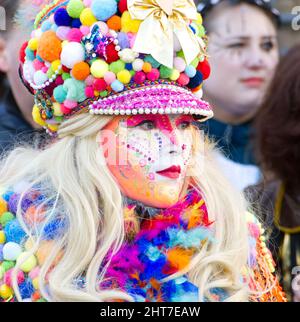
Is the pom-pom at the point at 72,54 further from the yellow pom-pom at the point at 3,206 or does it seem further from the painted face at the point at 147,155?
the yellow pom-pom at the point at 3,206

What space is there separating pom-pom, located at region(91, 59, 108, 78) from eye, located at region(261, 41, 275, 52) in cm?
168

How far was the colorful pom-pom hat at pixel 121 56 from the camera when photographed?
6.52 ft

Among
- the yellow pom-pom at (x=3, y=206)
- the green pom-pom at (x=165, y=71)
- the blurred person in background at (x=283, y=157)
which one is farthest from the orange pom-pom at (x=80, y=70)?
the blurred person in background at (x=283, y=157)

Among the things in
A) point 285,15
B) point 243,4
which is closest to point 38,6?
point 243,4

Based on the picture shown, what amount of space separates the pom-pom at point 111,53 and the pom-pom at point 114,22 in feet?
0.19

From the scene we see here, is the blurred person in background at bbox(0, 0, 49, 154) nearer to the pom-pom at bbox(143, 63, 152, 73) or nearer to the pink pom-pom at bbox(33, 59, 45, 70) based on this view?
the pink pom-pom at bbox(33, 59, 45, 70)

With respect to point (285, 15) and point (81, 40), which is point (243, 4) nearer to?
point (285, 15)

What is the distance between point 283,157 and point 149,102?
4.50 feet

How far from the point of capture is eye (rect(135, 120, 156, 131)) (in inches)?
80.1

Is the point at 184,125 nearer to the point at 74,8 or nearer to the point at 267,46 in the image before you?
the point at 74,8

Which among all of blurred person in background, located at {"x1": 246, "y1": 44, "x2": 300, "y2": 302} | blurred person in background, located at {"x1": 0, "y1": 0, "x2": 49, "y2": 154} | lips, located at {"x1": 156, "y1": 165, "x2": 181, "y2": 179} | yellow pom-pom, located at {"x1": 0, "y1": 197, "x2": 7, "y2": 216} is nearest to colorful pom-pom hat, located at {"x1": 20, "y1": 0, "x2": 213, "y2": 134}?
lips, located at {"x1": 156, "y1": 165, "x2": 181, "y2": 179}

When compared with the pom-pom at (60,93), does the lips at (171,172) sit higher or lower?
lower

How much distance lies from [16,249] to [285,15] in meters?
2.10
